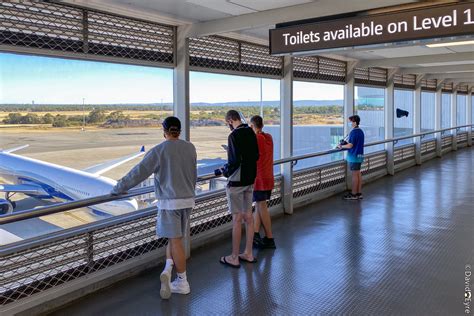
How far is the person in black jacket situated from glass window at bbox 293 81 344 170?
2.53 meters

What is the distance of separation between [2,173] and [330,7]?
287 centimetres

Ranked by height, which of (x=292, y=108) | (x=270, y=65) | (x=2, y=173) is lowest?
(x=2, y=173)

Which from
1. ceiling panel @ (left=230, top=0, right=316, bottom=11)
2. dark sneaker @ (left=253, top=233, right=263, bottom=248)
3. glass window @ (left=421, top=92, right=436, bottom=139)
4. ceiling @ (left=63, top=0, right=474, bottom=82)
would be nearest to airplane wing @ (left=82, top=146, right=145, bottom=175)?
ceiling @ (left=63, top=0, right=474, bottom=82)

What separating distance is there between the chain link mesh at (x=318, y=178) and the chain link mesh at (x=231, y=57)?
5.50 ft

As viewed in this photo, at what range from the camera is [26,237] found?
333 centimetres

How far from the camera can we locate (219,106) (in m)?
5.42

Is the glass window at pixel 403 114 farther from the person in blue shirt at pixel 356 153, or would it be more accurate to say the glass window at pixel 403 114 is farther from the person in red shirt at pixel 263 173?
the person in red shirt at pixel 263 173

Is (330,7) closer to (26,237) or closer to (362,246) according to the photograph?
(362,246)

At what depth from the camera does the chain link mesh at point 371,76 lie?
862cm

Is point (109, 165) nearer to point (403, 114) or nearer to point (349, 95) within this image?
point (349, 95)

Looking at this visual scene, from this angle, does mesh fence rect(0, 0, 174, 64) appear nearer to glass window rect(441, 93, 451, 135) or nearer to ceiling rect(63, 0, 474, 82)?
ceiling rect(63, 0, 474, 82)

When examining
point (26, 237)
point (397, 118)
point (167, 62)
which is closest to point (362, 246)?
point (167, 62)

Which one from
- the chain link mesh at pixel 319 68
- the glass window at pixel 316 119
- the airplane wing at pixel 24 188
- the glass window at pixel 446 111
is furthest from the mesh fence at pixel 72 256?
the glass window at pixel 446 111

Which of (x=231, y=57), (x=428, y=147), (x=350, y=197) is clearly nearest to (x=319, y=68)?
(x=350, y=197)
